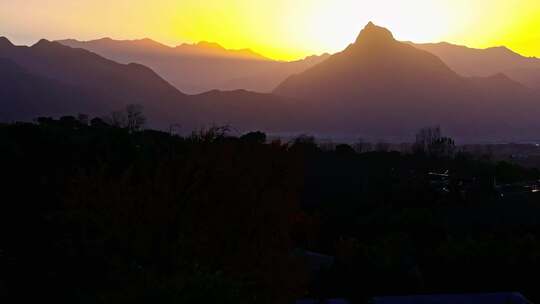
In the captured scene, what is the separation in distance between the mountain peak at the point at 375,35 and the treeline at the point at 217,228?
15966 centimetres

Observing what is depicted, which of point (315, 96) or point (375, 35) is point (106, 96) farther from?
point (375, 35)

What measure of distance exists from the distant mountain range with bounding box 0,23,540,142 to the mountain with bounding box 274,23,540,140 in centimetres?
25

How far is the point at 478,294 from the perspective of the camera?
19.9 metres

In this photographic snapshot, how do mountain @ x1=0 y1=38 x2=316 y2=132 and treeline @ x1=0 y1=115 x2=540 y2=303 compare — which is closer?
treeline @ x1=0 y1=115 x2=540 y2=303

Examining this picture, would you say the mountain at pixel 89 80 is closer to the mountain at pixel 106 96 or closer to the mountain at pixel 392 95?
the mountain at pixel 106 96

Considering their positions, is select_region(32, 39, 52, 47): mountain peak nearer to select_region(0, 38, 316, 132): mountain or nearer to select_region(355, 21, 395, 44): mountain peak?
select_region(0, 38, 316, 132): mountain

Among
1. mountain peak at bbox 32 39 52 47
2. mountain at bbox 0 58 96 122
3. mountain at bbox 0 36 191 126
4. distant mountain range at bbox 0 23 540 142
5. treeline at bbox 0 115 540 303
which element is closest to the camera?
treeline at bbox 0 115 540 303

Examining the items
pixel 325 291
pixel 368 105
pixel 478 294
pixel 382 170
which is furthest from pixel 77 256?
pixel 368 105


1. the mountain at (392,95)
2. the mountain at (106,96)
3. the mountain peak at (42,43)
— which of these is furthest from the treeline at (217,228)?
the mountain peak at (42,43)

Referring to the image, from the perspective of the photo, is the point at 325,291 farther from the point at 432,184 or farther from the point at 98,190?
the point at 432,184

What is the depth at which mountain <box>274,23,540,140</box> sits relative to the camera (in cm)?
18212

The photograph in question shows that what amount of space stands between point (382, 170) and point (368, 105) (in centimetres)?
14379

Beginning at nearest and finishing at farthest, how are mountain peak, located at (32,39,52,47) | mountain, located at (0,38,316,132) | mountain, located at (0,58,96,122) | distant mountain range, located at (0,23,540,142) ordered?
mountain, located at (0,58,96,122), mountain, located at (0,38,316,132), distant mountain range, located at (0,23,540,142), mountain peak, located at (32,39,52,47)

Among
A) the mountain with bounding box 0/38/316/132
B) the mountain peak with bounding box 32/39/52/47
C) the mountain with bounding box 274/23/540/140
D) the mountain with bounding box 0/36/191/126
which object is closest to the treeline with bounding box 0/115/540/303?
the mountain with bounding box 0/38/316/132
